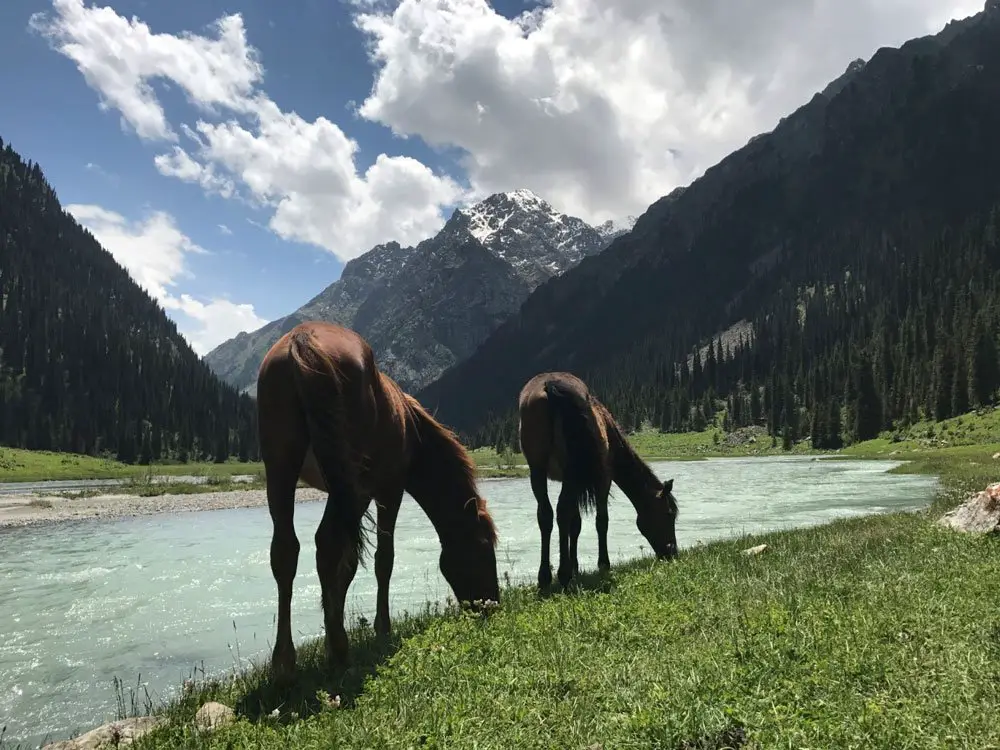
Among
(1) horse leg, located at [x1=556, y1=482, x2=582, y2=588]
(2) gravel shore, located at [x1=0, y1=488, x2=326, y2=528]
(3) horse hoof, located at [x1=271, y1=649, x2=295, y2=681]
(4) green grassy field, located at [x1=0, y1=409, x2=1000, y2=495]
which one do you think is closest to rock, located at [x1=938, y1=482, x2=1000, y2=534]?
(1) horse leg, located at [x1=556, y1=482, x2=582, y2=588]

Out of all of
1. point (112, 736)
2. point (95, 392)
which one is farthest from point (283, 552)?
point (95, 392)

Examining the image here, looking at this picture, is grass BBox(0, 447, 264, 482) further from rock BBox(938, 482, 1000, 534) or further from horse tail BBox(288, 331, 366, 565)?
rock BBox(938, 482, 1000, 534)

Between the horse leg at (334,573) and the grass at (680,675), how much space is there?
11.8 inches

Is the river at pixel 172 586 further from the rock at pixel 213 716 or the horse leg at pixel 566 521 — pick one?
the horse leg at pixel 566 521

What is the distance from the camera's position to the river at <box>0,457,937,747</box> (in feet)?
27.9

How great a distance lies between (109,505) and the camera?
42.6m

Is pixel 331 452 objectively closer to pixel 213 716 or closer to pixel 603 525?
pixel 213 716

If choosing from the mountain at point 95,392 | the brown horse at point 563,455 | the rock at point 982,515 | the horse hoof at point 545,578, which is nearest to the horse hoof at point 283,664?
the brown horse at point 563,455

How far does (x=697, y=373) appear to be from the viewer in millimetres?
179000

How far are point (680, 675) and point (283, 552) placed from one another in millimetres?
3730

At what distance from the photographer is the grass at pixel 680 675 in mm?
3623

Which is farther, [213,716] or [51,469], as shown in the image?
[51,469]

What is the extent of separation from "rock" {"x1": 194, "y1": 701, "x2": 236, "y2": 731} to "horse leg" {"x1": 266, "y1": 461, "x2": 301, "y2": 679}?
53cm

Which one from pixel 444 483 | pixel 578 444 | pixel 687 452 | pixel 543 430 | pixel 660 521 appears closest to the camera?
pixel 444 483
